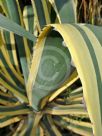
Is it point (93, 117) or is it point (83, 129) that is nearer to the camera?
point (93, 117)

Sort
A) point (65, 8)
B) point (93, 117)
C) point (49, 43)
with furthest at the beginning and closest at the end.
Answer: point (65, 8) < point (49, 43) < point (93, 117)

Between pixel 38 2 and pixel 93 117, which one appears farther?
pixel 38 2

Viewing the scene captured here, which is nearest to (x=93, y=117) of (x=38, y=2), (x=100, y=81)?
(x=100, y=81)

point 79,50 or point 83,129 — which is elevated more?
point 79,50

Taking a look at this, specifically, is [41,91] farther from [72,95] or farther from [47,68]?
[72,95]

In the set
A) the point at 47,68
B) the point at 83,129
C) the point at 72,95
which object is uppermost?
the point at 47,68

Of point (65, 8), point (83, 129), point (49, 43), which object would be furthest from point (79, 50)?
point (83, 129)

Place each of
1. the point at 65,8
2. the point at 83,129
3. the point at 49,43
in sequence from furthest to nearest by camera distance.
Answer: the point at 83,129, the point at 65,8, the point at 49,43

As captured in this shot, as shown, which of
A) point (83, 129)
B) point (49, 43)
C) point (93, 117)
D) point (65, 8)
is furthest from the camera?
point (83, 129)

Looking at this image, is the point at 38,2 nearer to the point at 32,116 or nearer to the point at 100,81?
the point at 32,116

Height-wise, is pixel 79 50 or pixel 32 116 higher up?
pixel 79 50
